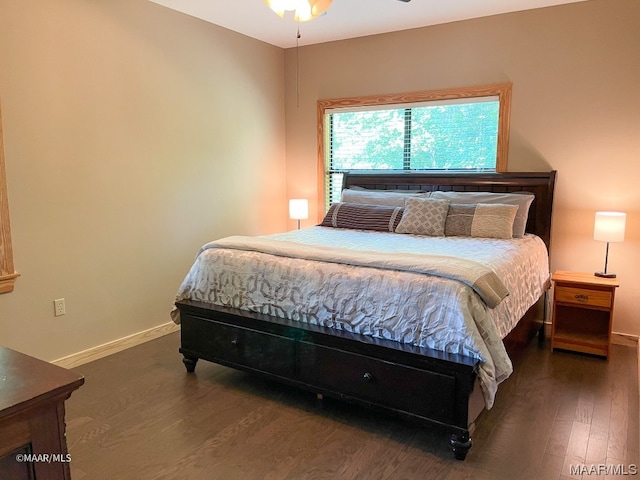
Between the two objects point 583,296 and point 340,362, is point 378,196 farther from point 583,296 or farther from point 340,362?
point 340,362

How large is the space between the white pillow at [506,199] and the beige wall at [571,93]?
346mm

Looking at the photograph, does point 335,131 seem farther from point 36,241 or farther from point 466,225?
point 36,241

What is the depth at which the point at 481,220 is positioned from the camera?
143 inches

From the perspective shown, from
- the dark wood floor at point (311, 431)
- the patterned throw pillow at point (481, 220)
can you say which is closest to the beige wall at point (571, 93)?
the patterned throw pillow at point (481, 220)

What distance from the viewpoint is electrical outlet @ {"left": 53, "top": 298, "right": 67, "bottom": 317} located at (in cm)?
322

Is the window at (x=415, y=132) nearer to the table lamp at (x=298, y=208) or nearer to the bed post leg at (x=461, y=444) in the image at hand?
the table lamp at (x=298, y=208)

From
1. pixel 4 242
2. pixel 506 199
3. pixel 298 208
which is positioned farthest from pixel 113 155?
pixel 506 199

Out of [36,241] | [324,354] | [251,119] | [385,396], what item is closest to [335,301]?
[324,354]

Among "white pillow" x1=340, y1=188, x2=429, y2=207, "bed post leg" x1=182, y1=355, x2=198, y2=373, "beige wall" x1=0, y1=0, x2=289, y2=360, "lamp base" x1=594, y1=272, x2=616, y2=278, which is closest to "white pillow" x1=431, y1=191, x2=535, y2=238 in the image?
"white pillow" x1=340, y1=188, x2=429, y2=207

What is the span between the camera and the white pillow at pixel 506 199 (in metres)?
3.66

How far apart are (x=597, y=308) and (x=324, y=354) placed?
81.6 inches

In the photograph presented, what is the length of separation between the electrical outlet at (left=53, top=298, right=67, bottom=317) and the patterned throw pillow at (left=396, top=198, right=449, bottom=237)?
2452mm

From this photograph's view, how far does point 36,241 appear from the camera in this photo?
3.08 meters

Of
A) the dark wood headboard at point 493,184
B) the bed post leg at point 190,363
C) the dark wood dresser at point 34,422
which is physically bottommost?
the bed post leg at point 190,363
